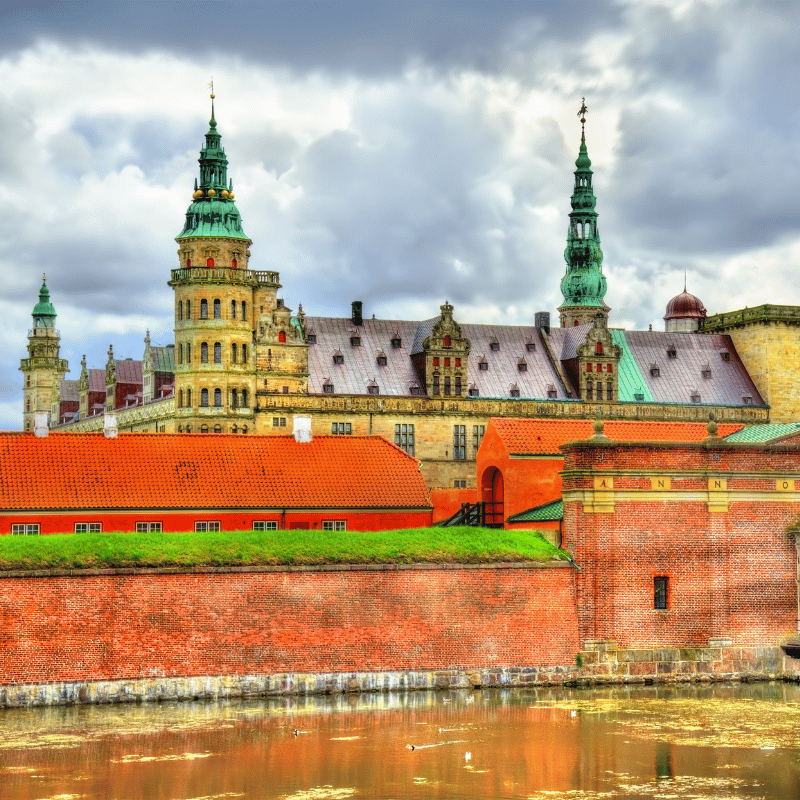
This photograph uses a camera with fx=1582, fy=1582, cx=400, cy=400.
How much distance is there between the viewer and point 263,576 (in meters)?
38.1

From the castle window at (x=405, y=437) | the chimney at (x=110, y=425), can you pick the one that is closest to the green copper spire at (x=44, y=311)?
the castle window at (x=405, y=437)

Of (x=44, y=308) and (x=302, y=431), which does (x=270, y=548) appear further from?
(x=44, y=308)

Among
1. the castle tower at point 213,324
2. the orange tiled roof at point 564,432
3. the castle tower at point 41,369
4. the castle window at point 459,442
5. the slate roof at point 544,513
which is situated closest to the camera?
the slate roof at point 544,513

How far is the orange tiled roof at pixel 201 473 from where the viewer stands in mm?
49406

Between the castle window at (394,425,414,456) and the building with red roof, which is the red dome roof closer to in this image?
the castle window at (394,425,414,456)

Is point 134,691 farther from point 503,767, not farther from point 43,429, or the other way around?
point 43,429

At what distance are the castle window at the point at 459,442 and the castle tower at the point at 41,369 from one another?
6182 cm

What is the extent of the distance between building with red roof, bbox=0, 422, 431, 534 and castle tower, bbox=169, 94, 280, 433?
3023cm

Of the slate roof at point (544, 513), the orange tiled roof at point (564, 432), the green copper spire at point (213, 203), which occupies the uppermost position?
the green copper spire at point (213, 203)

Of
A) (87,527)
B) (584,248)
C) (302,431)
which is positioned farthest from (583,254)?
(87,527)

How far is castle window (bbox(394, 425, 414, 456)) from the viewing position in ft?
292

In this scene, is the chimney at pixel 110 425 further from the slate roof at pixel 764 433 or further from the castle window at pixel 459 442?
the castle window at pixel 459 442

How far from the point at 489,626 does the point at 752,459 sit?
861 centimetres

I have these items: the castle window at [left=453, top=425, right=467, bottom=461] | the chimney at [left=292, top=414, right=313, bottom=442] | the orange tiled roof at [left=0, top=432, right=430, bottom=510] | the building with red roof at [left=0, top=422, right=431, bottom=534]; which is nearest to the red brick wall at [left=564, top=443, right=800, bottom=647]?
the building with red roof at [left=0, top=422, right=431, bottom=534]
